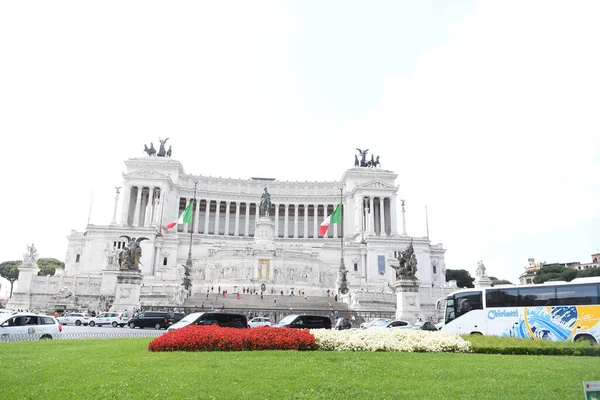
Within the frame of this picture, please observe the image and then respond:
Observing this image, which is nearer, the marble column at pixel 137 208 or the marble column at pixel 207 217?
the marble column at pixel 137 208

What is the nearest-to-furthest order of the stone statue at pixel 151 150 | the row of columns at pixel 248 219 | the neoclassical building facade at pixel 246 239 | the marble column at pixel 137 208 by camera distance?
the neoclassical building facade at pixel 246 239 < the marble column at pixel 137 208 < the stone statue at pixel 151 150 < the row of columns at pixel 248 219

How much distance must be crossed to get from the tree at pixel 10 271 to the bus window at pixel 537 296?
10555 centimetres

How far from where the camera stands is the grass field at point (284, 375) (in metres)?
9.30

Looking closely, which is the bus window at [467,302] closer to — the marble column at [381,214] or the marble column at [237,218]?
the marble column at [381,214]

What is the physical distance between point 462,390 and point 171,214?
90.8 metres

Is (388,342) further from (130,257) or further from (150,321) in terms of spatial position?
(130,257)

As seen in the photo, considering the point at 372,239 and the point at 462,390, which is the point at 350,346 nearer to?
the point at 462,390

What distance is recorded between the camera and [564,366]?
13.0m

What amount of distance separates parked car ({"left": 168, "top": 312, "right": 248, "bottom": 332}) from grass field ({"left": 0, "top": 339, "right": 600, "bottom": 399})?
24.3ft

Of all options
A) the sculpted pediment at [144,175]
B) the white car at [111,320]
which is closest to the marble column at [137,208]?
the sculpted pediment at [144,175]

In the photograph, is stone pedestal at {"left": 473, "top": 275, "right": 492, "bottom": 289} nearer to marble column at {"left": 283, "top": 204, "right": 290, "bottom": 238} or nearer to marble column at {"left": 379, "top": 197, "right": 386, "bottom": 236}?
marble column at {"left": 379, "top": 197, "right": 386, "bottom": 236}

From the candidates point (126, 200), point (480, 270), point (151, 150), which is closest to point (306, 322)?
point (480, 270)

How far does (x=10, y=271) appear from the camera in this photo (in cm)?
9894

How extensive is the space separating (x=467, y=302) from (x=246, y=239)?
254 feet
